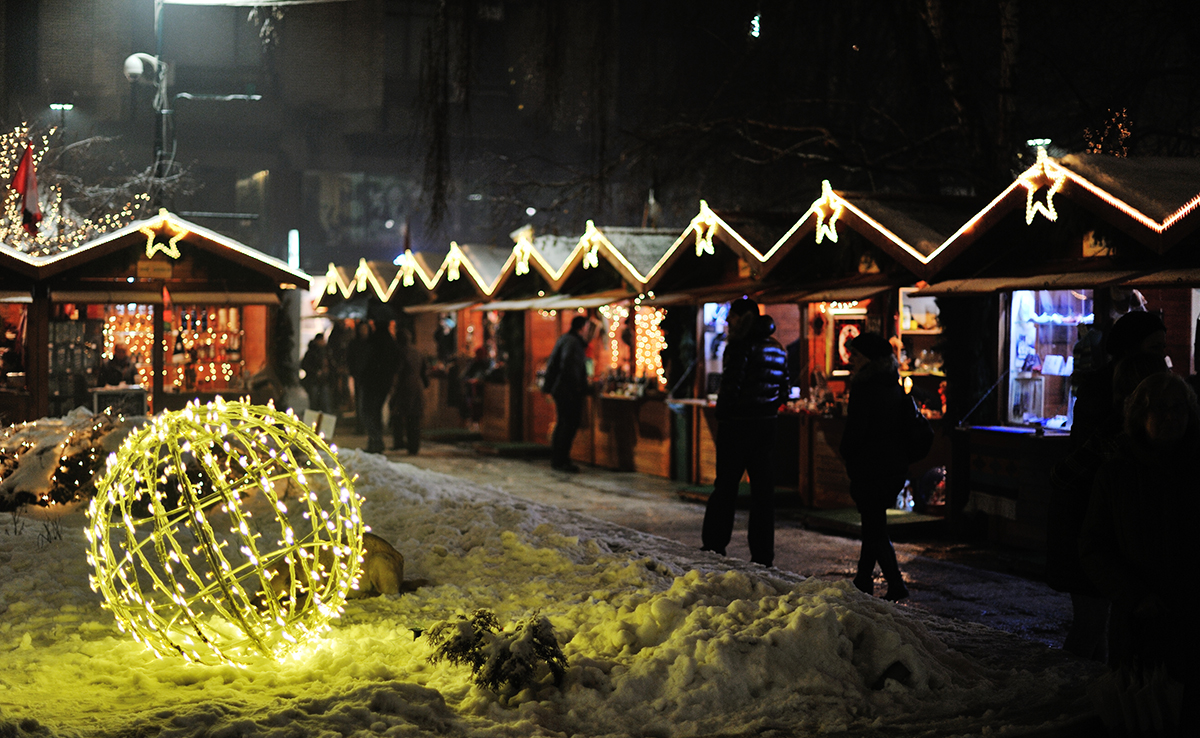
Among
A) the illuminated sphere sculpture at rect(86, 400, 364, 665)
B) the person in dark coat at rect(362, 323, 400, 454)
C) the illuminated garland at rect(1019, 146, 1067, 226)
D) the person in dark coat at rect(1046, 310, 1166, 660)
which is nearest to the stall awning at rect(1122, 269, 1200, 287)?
the illuminated garland at rect(1019, 146, 1067, 226)

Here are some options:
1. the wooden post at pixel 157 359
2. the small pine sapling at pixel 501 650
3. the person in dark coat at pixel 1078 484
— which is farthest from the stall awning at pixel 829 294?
the wooden post at pixel 157 359

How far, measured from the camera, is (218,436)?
5551mm

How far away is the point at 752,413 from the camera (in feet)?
27.5

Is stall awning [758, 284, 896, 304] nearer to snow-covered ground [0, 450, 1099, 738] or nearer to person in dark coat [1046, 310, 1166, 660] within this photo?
person in dark coat [1046, 310, 1166, 660]

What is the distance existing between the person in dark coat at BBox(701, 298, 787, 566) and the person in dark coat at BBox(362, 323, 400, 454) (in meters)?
9.40

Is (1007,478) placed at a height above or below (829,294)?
below

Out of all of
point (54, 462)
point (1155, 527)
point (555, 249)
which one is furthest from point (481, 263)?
point (1155, 527)

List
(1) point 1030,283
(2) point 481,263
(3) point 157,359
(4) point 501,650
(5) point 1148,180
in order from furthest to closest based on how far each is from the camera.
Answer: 1. (2) point 481,263
2. (3) point 157,359
3. (1) point 1030,283
4. (5) point 1148,180
5. (4) point 501,650

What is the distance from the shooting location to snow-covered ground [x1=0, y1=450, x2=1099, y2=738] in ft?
15.5

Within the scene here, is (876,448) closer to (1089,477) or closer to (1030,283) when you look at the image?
(1030,283)

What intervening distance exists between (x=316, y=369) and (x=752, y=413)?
15.4 m

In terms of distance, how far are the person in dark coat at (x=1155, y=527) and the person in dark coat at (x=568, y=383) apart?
11418mm

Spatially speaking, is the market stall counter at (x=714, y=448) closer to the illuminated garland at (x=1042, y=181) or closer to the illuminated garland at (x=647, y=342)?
the illuminated garland at (x=647, y=342)

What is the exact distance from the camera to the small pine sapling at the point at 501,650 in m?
5.08
